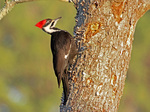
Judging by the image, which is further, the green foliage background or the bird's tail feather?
the green foliage background

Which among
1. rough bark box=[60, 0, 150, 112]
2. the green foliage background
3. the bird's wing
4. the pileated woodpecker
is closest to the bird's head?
the pileated woodpecker

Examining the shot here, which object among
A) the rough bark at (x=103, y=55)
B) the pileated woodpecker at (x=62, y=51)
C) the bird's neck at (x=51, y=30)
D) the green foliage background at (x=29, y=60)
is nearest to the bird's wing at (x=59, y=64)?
the pileated woodpecker at (x=62, y=51)

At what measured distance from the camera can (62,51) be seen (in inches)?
194

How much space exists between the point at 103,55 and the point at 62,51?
65cm

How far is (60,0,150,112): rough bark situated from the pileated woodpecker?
0.10m

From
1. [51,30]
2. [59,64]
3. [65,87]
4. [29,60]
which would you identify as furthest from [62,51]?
[29,60]

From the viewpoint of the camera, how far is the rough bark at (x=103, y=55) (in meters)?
4.36

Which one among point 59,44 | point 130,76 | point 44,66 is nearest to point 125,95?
point 130,76

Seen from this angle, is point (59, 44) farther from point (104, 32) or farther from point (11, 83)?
point (11, 83)

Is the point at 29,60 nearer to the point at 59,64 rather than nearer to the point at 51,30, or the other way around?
the point at 51,30

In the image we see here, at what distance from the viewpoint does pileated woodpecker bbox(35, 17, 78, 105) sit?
4.64 m

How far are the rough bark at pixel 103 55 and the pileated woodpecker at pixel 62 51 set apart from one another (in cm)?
10

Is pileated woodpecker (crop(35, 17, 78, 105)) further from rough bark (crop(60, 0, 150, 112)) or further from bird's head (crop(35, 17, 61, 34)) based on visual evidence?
rough bark (crop(60, 0, 150, 112))

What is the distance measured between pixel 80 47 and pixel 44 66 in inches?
589
